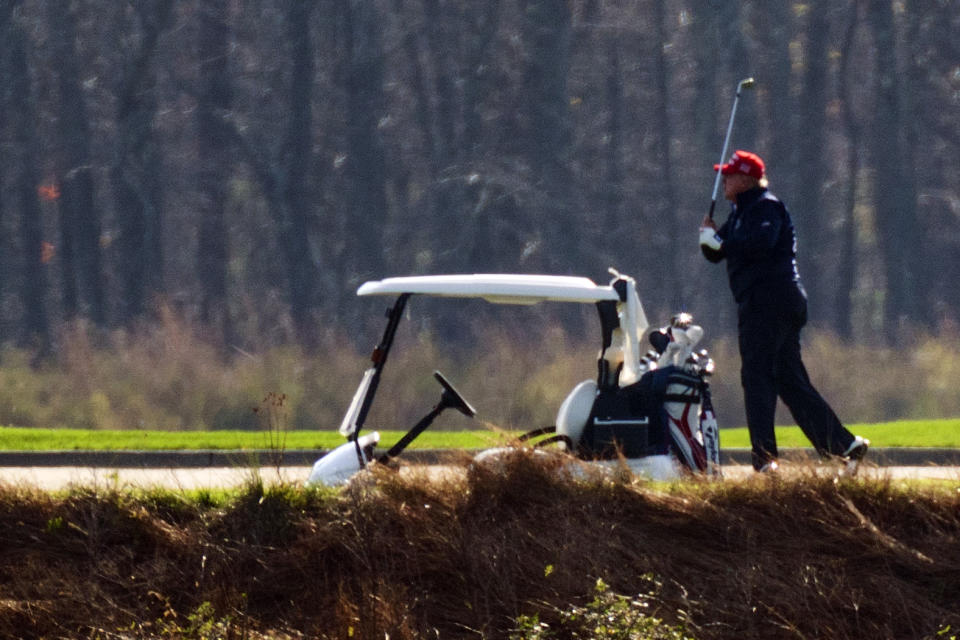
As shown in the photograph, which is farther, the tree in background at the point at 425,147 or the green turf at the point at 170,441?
the tree in background at the point at 425,147

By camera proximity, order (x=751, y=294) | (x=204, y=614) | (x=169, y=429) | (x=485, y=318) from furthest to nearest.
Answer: (x=485, y=318), (x=169, y=429), (x=751, y=294), (x=204, y=614)

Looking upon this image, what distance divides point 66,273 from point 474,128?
8830mm

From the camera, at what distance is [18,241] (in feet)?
104

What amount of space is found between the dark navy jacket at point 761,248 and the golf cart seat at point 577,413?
1195 mm

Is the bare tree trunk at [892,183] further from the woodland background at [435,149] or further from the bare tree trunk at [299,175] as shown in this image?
the bare tree trunk at [299,175]

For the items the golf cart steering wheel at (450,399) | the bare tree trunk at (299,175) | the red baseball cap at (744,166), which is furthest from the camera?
the bare tree trunk at (299,175)

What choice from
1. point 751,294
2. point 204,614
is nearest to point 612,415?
point 751,294

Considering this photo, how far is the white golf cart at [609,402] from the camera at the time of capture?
7754 mm

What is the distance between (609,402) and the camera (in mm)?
7824

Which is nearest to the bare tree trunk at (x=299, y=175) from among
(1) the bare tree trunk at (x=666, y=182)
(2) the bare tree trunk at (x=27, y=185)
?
(2) the bare tree trunk at (x=27, y=185)

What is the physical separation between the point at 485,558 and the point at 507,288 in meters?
1.60

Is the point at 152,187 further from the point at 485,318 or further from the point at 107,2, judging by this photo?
the point at 485,318

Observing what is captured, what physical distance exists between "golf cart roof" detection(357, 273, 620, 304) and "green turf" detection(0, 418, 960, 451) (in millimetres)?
6586

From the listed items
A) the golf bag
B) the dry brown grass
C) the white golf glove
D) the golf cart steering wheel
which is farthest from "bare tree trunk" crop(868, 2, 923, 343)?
the dry brown grass
